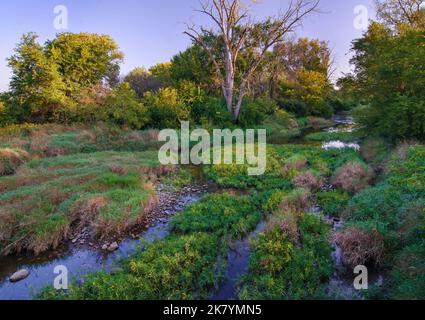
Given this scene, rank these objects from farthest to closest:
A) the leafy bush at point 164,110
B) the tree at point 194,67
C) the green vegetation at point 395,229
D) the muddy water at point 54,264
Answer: the tree at point 194,67 → the leafy bush at point 164,110 → the muddy water at point 54,264 → the green vegetation at point 395,229

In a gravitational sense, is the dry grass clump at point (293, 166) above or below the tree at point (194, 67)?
below

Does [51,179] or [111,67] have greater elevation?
[111,67]

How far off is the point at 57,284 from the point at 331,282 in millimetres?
5790

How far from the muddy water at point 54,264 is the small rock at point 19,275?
3.3 inches

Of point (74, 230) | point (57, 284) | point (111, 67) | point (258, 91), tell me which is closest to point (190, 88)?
point (111, 67)

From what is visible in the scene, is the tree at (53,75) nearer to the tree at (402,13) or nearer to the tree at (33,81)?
the tree at (33,81)

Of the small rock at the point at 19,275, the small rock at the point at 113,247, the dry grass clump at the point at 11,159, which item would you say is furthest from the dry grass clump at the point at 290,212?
the dry grass clump at the point at 11,159

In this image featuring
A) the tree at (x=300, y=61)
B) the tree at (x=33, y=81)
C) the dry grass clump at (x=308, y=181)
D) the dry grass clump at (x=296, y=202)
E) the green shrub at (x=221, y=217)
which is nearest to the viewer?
the green shrub at (x=221, y=217)

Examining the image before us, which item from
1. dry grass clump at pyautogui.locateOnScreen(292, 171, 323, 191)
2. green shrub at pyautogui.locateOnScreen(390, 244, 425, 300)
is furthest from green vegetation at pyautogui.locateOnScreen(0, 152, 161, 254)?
green shrub at pyautogui.locateOnScreen(390, 244, 425, 300)

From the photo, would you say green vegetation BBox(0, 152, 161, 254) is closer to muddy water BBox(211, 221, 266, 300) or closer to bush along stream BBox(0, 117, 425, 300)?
bush along stream BBox(0, 117, 425, 300)

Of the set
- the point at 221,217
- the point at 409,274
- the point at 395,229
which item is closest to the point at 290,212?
the point at 221,217

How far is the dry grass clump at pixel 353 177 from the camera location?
33.5 ft
